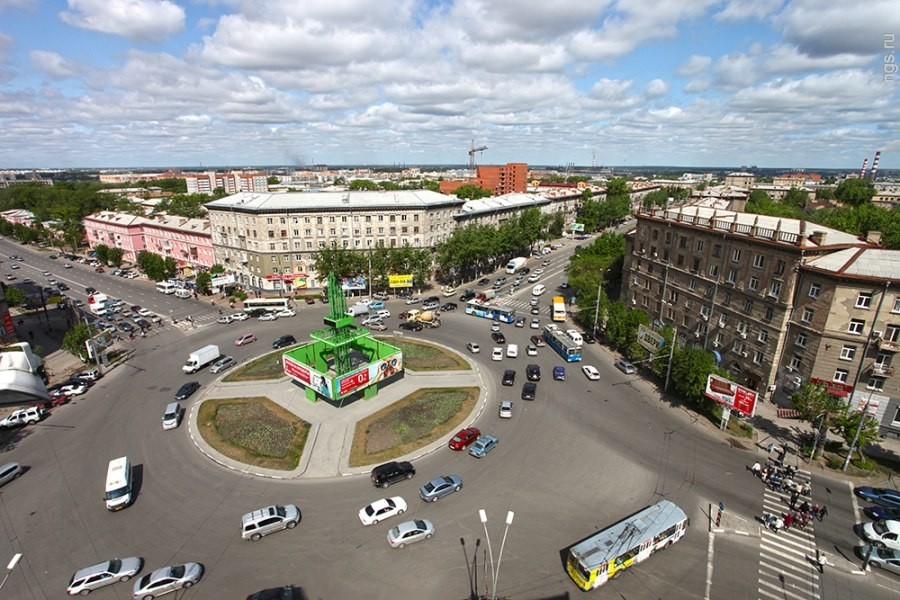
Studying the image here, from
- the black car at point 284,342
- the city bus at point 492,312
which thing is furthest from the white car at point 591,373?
the black car at point 284,342

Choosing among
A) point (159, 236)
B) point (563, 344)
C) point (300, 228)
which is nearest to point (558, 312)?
point (563, 344)

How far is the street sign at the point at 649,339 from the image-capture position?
2121 inches

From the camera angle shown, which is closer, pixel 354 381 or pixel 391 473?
pixel 391 473

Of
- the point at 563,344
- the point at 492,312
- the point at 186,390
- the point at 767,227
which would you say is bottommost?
the point at 186,390

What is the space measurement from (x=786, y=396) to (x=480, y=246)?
63074 mm

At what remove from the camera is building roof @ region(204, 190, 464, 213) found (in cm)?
9303

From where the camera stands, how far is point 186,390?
5256 cm

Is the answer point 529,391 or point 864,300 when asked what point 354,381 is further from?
point 864,300

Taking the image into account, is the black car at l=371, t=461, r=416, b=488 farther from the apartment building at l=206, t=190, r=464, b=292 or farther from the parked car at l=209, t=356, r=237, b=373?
the apartment building at l=206, t=190, r=464, b=292

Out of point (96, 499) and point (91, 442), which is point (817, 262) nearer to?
point (96, 499)

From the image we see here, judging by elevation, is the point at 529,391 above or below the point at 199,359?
below

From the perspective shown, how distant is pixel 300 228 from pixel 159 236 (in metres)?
51.4

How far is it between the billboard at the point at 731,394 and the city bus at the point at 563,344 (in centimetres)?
A: 1835

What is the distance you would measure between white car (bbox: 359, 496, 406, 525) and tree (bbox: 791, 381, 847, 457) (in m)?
37.8
